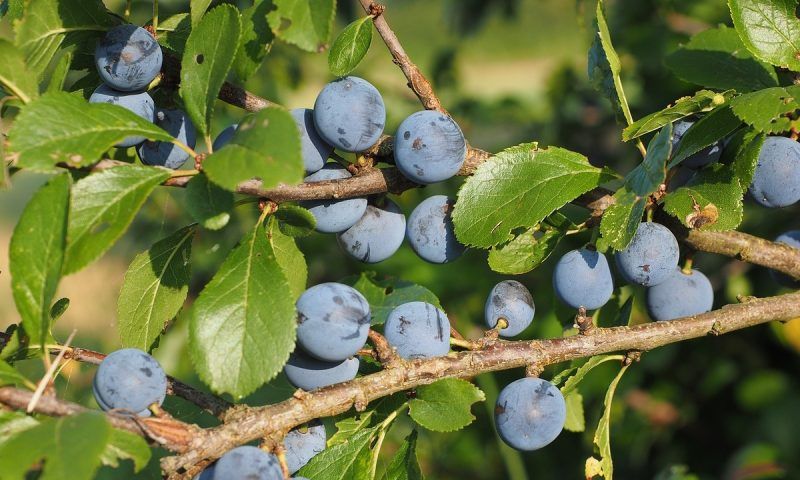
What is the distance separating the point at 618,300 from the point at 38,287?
1002mm

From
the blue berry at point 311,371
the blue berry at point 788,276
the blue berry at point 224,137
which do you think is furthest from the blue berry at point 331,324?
the blue berry at point 788,276

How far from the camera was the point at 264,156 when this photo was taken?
944mm

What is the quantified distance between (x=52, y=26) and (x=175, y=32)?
185mm

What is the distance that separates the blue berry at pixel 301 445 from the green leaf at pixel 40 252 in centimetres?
37

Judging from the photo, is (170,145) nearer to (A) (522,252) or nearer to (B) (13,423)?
(B) (13,423)

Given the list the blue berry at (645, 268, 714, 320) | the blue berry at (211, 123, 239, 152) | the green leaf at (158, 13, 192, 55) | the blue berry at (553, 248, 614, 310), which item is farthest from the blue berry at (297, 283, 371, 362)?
the blue berry at (645, 268, 714, 320)

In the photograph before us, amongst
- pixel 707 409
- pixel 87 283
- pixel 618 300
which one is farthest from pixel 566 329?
pixel 87 283

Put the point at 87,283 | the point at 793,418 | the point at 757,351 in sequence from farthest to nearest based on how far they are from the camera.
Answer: the point at 87,283, the point at 757,351, the point at 793,418

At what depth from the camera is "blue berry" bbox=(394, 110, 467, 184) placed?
1.14 meters

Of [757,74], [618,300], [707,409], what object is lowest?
[707,409]

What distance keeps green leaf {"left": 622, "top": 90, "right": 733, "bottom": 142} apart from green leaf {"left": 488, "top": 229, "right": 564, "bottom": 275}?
0.71 ft

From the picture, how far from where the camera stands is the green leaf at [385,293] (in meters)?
1.36

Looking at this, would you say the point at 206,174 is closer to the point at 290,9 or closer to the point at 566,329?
the point at 290,9

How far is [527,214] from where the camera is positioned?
119 cm
